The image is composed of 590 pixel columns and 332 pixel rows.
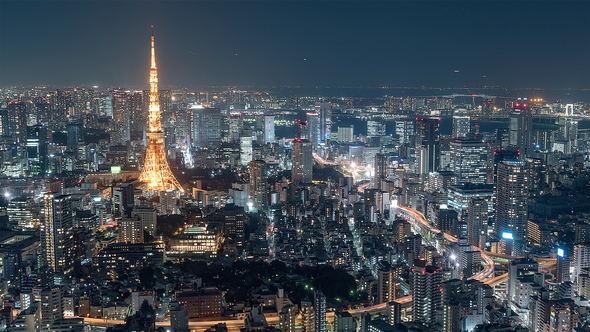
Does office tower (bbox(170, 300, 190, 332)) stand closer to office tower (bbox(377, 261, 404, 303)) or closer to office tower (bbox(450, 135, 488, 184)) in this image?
office tower (bbox(377, 261, 404, 303))

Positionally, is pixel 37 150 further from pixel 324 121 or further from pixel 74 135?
pixel 324 121

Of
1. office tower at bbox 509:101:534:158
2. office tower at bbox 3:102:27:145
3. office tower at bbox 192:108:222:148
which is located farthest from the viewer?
office tower at bbox 192:108:222:148

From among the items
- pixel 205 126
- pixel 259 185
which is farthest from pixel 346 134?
pixel 259 185

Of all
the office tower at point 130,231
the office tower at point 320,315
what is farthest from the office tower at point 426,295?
the office tower at point 130,231

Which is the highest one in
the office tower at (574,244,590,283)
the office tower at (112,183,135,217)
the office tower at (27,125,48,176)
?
the office tower at (27,125,48,176)

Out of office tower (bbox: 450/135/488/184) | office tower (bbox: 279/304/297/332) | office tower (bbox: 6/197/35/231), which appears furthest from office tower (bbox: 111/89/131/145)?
office tower (bbox: 279/304/297/332)

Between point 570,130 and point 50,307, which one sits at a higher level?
point 570,130
